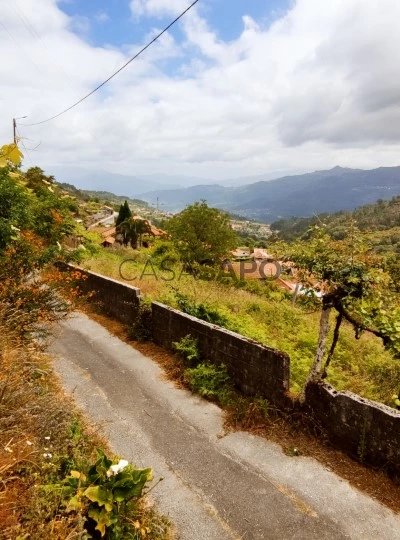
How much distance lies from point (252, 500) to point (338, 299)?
8.90ft

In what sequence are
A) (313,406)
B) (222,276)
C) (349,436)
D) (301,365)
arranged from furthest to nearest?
(222,276) < (301,365) < (313,406) < (349,436)

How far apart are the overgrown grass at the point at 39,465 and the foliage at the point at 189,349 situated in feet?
8.13

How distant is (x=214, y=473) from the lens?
4477mm

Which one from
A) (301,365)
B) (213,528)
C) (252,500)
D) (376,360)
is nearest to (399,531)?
(252,500)

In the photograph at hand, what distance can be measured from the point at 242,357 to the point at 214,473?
1.96m

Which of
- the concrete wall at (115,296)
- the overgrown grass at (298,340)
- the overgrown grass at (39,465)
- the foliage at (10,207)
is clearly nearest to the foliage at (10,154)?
the overgrown grass at (39,465)

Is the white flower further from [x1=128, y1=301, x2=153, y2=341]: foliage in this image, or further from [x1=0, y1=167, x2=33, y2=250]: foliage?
[x1=128, y1=301, x2=153, y2=341]: foliage

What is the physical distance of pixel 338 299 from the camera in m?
4.82

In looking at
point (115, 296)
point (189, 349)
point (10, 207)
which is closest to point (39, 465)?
point (189, 349)

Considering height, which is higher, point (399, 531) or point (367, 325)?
point (367, 325)

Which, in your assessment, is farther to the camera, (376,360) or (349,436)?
(376,360)

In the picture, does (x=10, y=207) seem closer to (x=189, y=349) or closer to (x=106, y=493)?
(x=189, y=349)

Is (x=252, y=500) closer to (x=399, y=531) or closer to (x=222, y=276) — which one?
(x=399, y=531)

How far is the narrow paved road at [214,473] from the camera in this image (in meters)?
3.72
